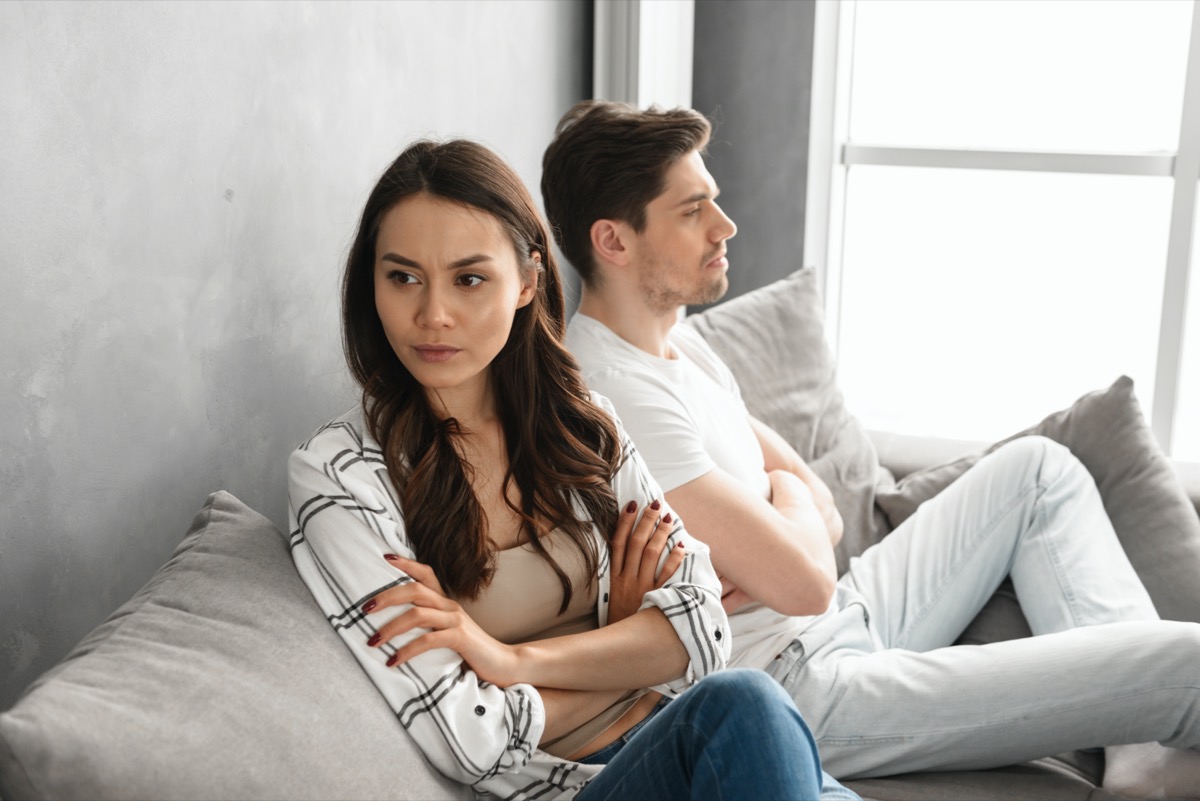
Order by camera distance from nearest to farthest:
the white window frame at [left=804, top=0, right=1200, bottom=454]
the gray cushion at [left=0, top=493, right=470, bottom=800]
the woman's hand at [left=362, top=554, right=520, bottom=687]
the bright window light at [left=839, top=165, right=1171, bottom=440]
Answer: the gray cushion at [left=0, top=493, right=470, bottom=800]
the woman's hand at [left=362, top=554, right=520, bottom=687]
the white window frame at [left=804, top=0, right=1200, bottom=454]
the bright window light at [left=839, top=165, right=1171, bottom=440]

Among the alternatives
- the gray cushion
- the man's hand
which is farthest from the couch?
the man's hand

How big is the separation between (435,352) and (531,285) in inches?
6.8

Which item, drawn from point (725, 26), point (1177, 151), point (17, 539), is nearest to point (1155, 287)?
point (1177, 151)

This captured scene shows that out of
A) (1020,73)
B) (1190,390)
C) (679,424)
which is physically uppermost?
(1020,73)

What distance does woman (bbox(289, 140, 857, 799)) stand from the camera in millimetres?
1226

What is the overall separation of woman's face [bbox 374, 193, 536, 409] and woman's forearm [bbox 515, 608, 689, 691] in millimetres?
337

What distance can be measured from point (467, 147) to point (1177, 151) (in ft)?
6.88

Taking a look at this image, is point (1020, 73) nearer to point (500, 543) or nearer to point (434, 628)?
point (500, 543)

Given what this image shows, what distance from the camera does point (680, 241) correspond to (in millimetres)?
1883

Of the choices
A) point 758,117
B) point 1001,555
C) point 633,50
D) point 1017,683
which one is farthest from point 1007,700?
point 758,117

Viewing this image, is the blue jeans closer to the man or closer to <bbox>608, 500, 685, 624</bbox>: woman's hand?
<bbox>608, 500, 685, 624</bbox>: woman's hand

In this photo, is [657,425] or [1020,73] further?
[1020,73]

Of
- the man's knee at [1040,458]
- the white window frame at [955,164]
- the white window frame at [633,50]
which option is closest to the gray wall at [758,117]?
the white window frame at [955,164]

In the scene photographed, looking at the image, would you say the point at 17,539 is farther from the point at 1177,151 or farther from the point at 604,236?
the point at 1177,151
